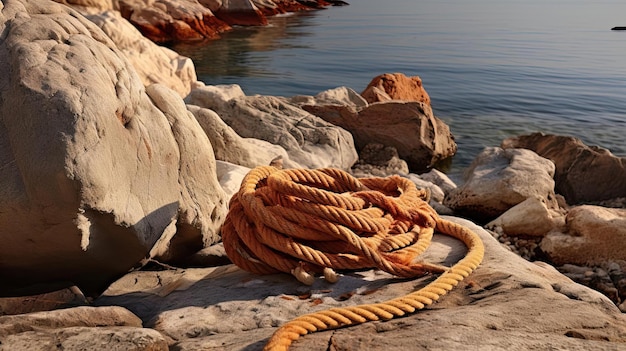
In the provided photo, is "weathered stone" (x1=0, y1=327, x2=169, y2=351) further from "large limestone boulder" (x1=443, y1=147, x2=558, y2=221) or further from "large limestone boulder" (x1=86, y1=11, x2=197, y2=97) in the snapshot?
"large limestone boulder" (x1=86, y1=11, x2=197, y2=97)

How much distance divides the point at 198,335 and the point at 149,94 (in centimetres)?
197

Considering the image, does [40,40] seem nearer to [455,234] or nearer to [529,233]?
[455,234]

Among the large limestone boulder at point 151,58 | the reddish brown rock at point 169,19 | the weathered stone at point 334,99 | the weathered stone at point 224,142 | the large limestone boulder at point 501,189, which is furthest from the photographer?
the reddish brown rock at point 169,19

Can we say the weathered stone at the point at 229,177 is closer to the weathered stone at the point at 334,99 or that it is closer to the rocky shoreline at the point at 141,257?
the rocky shoreline at the point at 141,257

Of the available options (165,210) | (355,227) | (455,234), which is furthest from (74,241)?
(455,234)

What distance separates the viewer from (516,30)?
39656mm

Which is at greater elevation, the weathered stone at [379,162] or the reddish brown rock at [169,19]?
the weathered stone at [379,162]

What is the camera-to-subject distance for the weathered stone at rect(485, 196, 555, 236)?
19.6ft

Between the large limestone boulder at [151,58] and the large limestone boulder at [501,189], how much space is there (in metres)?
5.53

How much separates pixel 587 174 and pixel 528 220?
3.02 m

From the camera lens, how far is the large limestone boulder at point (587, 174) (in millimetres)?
8312

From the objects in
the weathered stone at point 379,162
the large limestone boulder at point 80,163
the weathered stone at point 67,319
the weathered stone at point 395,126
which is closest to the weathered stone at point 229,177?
the large limestone boulder at point 80,163

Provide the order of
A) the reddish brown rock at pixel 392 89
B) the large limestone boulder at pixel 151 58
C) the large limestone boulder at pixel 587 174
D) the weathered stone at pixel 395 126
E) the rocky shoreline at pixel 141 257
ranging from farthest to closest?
the reddish brown rock at pixel 392 89, the large limestone boulder at pixel 151 58, the weathered stone at pixel 395 126, the large limestone boulder at pixel 587 174, the rocky shoreline at pixel 141 257

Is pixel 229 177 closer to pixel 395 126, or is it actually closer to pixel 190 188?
pixel 190 188
